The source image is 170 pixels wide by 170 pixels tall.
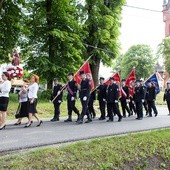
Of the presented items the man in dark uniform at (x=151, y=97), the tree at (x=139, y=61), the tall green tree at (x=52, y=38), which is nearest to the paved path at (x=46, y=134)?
the man in dark uniform at (x=151, y=97)

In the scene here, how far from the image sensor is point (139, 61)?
75750 millimetres

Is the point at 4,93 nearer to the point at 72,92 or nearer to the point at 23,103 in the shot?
the point at 23,103

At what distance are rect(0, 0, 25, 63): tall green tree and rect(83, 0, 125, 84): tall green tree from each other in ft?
20.4

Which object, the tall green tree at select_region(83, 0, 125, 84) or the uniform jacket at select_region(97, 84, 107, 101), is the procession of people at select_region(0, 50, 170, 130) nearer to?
the uniform jacket at select_region(97, 84, 107, 101)

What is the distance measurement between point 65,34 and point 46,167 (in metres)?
15.7

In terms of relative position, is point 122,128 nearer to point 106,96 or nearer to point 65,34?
point 106,96

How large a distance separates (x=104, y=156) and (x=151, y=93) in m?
9.56

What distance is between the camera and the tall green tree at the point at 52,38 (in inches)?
838

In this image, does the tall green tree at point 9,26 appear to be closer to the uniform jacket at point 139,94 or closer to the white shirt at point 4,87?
the uniform jacket at point 139,94

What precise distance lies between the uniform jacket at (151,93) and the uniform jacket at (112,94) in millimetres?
3839

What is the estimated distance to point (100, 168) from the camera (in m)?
6.77

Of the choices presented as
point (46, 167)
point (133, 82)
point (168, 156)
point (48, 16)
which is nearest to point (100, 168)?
point (46, 167)

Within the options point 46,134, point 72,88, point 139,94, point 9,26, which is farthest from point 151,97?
point 9,26

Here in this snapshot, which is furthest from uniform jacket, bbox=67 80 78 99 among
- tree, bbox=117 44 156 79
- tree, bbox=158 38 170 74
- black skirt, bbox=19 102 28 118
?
tree, bbox=117 44 156 79
